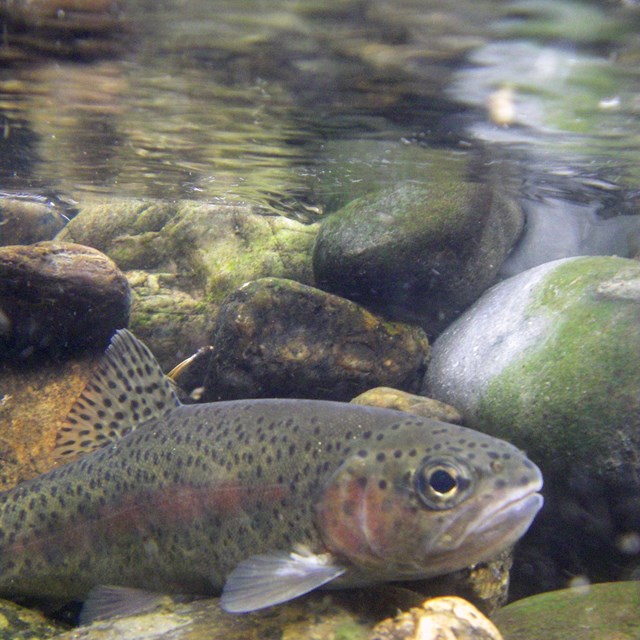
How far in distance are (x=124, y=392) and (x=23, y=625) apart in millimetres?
1605

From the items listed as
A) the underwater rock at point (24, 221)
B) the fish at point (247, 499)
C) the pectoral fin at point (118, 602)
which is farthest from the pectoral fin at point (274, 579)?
the underwater rock at point (24, 221)

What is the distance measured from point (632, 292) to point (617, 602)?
9.35ft

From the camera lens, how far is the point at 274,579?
2.87m

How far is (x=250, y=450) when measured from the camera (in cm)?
351

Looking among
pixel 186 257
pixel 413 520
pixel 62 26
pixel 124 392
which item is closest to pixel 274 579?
pixel 413 520

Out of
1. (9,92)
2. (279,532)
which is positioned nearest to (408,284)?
(279,532)

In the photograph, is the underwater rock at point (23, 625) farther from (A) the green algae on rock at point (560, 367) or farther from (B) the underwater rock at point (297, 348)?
(A) the green algae on rock at point (560, 367)

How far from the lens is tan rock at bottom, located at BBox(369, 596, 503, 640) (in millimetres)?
2328

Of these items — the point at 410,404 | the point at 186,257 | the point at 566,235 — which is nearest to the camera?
the point at 410,404

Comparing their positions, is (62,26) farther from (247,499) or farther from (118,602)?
(118,602)

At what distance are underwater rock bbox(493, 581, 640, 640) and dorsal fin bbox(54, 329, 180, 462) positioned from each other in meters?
2.87

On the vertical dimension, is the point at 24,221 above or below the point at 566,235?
below

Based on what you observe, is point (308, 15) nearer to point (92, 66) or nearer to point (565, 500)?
point (92, 66)

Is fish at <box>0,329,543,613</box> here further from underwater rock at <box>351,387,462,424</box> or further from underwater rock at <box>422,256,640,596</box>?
underwater rock at <box>422,256,640,596</box>
